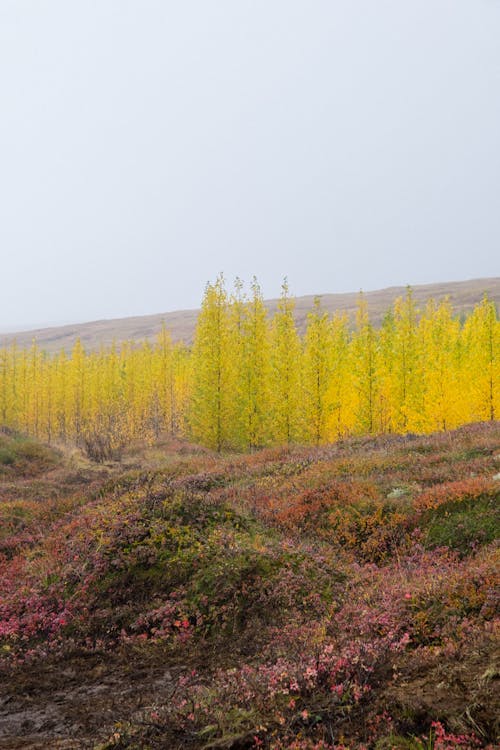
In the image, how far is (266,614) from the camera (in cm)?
814

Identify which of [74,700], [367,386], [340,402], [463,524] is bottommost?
[340,402]

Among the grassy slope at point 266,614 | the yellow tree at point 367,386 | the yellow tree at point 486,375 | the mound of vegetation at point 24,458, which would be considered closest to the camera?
the grassy slope at point 266,614

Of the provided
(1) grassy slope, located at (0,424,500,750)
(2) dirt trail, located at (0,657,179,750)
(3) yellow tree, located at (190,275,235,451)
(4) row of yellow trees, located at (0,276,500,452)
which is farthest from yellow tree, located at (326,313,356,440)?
(2) dirt trail, located at (0,657,179,750)

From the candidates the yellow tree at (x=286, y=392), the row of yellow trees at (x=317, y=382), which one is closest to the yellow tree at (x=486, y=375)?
the row of yellow trees at (x=317, y=382)

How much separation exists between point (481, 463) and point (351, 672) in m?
10.6

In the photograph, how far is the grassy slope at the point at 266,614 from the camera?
480 cm

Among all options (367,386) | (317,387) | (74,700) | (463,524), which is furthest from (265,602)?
(367,386)

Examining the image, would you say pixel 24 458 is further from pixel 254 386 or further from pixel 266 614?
pixel 266 614

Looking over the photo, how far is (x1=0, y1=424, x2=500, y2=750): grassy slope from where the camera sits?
480cm

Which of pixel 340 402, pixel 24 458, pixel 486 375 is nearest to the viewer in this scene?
pixel 24 458

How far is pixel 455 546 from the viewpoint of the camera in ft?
32.6

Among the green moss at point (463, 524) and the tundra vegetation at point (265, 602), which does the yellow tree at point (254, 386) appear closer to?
the tundra vegetation at point (265, 602)

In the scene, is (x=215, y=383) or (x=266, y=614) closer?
(x=266, y=614)

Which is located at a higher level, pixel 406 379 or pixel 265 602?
pixel 406 379
